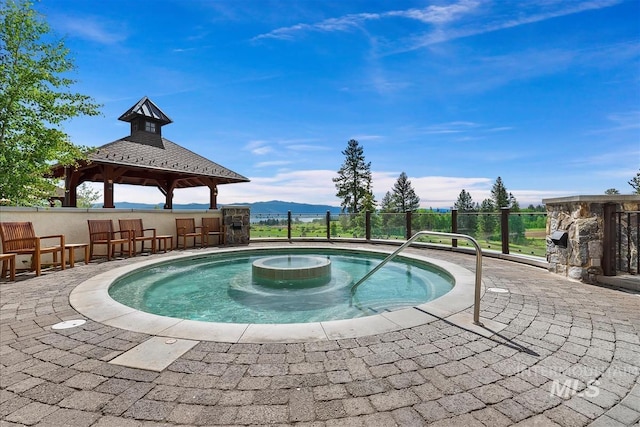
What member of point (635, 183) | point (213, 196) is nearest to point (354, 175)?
point (213, 196)

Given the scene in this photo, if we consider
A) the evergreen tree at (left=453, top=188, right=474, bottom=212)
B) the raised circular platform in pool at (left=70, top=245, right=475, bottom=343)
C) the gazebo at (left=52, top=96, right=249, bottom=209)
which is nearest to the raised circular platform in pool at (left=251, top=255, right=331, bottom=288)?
the raised circular platform in pool at (left=70, top=245, right=475, bottom=343)

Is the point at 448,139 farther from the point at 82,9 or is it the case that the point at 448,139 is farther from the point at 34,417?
the point at 34,417

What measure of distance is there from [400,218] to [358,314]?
7.39 m

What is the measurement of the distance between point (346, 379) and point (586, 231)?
5474 millimetres

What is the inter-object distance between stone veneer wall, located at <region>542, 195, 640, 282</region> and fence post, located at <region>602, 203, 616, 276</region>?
38 mm

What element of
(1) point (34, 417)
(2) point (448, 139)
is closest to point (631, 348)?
(1) point (34, 417)

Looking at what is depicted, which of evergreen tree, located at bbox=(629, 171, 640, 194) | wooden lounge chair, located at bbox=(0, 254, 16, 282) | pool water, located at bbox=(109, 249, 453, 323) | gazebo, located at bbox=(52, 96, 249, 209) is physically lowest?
pool water, located at bbox=(109, 249, 453, 323)

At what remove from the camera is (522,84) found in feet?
38.3

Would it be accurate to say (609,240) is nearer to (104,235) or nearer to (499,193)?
(104,235)

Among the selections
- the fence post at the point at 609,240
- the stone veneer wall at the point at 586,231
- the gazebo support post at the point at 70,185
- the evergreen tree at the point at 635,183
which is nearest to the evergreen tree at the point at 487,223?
the stone veneer wall at the point at 586,231

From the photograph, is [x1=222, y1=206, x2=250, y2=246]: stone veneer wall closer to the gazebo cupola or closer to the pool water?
the pool water

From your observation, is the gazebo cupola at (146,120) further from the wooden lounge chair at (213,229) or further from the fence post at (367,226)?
the fence post at (367,226)

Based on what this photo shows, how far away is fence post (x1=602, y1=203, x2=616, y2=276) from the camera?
4844mm

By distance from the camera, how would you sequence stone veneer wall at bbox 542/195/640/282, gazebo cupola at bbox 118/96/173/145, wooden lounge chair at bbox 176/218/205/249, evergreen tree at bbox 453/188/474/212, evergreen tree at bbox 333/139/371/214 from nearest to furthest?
stone veneer wall at bbox 542/195/640/282
wooden lounge chair at bbox 176/218/205/249
gazebo cupola at bbox 118/96/173/145
evergreen tree at bbox 333/139/371/214
evergreen tree at bbox 453/188/474/212
